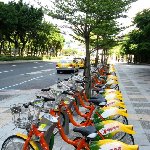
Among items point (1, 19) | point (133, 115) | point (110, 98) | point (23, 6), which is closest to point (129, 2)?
point (133, 115)

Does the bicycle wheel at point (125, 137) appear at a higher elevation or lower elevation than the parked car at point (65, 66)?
higher

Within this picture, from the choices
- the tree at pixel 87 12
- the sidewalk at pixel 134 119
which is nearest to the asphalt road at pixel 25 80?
the sidewalk at pixel 134 119

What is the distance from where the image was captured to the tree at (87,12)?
1198 cm

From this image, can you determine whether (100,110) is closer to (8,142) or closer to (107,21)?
(8,142)

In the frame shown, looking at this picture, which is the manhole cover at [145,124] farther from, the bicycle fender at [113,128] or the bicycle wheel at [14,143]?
the bicycle wheel at [14,143]

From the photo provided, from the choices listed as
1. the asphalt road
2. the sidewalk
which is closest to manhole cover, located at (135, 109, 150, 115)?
the sidewalk

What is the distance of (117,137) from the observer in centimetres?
633

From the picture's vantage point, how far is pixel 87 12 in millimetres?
12383

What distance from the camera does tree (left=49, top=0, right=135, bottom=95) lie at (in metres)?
12.0

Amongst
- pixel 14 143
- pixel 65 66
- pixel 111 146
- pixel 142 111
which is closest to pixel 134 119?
pixel 142 111

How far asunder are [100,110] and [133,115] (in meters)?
3.68

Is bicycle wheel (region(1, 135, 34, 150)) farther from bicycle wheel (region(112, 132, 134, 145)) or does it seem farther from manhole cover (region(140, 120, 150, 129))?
manhole cover (region(140, 120, 150, 129))

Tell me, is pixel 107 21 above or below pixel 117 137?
above

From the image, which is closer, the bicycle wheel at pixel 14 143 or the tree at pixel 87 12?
the bicycle wheel at pixel 14 143
